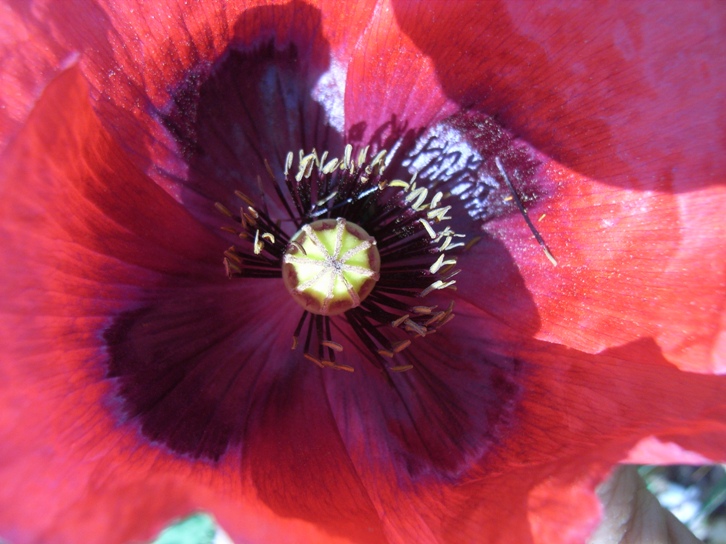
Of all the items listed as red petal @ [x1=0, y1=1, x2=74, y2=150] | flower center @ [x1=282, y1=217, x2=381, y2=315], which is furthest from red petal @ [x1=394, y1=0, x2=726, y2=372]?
red petal @ [x1=0, y1=1, x2=74, y2=150]

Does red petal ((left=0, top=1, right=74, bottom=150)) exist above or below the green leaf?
above

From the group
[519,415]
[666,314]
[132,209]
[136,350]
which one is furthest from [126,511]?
[666,314]

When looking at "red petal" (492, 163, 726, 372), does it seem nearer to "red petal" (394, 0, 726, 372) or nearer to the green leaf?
"red petal" (394, 0, 726, 372)

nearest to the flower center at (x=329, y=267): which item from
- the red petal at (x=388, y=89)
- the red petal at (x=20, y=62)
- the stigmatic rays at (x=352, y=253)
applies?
the stigmatic rays at (x=352, y=253)

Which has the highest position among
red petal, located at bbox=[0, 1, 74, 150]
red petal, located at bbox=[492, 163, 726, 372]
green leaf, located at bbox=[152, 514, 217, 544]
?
A: red petal, located at bbox=[0, 1, 74, 150]

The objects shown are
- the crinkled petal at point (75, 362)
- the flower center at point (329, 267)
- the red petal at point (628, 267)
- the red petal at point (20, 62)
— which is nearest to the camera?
the crinkled petal at point (75, 362)

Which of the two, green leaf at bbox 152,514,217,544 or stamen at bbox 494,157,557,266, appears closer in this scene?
stamen at bbox 494,157,557,266

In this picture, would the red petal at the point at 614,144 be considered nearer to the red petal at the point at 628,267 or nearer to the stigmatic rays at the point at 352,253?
the red petal at the point at 628,267
